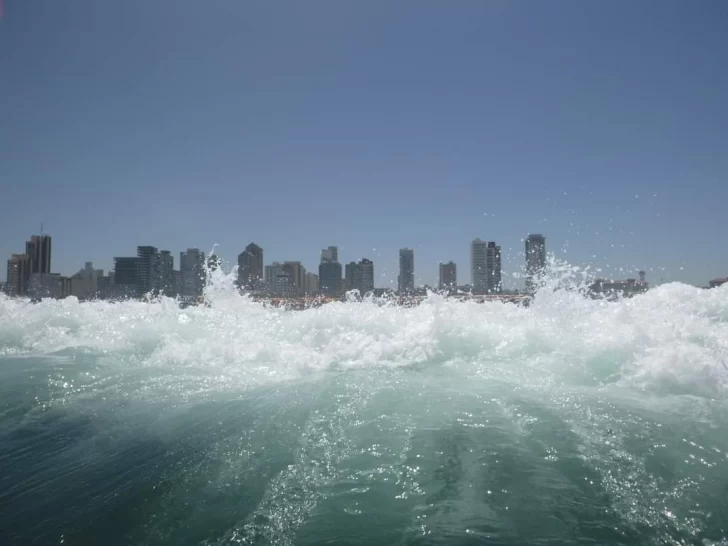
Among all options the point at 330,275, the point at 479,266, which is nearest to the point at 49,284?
the point at 330,275

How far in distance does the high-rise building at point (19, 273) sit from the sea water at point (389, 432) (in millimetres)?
39384

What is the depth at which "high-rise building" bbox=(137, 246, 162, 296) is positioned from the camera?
4388cm

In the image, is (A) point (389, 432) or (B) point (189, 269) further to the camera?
(B) point (189, 269)

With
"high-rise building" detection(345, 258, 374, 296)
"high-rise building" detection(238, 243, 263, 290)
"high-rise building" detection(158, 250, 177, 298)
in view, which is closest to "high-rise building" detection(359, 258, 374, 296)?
"high-rise building" detection(345, 258, 374, 296)

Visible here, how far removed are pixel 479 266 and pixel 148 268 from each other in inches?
1395

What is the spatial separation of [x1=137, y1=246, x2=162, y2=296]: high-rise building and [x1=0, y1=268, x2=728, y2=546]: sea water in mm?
32681

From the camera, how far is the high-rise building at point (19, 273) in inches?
1711

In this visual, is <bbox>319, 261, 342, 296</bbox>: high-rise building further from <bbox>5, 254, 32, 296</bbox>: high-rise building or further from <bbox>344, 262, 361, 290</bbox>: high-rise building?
<bbox>5, 254, 32, 296</bbox>: high-rise building

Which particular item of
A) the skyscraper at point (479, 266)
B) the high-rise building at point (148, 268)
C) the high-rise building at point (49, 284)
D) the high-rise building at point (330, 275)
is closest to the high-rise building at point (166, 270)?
the high-rise building at point (148, 268)

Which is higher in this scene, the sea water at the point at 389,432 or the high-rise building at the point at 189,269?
the high-rise building at the point at 189,269

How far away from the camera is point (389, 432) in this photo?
600 cm

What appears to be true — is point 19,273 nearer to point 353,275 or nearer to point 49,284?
point 49,284

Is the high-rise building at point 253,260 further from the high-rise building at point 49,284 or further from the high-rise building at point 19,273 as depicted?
the high-rise building at point 19,273

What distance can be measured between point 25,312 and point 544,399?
63.9 feet
